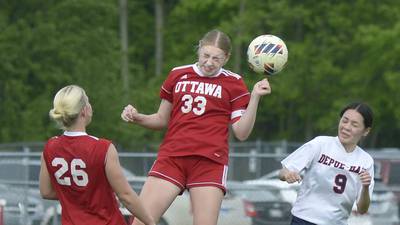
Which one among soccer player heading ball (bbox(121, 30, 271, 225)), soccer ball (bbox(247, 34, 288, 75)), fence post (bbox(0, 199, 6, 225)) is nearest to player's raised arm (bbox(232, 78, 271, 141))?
soccer player heading ball (bbox(121, 30, 271, 225))

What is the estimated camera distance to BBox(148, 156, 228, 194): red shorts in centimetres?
850

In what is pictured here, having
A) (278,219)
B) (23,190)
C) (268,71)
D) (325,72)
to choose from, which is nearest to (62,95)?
(268,71)

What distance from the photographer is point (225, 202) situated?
1376 centimetres

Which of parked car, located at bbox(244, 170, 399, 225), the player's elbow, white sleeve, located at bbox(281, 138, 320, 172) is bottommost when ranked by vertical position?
parked car, located at bbox(244, 170, 399, 225)

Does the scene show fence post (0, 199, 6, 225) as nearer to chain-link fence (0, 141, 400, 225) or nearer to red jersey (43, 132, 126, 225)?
chain-link fence (0, 141, 400, 225)

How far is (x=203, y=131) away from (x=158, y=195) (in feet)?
1.79

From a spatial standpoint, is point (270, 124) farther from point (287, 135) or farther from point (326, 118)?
point (326, 118)

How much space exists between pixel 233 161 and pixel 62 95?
11.2m

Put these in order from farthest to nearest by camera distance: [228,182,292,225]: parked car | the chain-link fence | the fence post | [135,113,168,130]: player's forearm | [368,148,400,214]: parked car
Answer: [368,148,400,214]: parked car < [228,182,292,225]: parked car < the chain-link fence < the fence post < [135,113,168,130]: player's forearm

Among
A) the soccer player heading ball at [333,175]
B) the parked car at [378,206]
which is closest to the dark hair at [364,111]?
the soccer player heading ball at [333,175]

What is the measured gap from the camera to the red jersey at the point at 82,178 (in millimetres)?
7363

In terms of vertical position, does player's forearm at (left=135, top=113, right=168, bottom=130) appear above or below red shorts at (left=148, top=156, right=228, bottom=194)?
above

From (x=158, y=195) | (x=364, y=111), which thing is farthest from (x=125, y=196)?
(x=364, y=111)

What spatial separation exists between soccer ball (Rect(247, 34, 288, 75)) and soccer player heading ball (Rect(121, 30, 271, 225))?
18 cm
